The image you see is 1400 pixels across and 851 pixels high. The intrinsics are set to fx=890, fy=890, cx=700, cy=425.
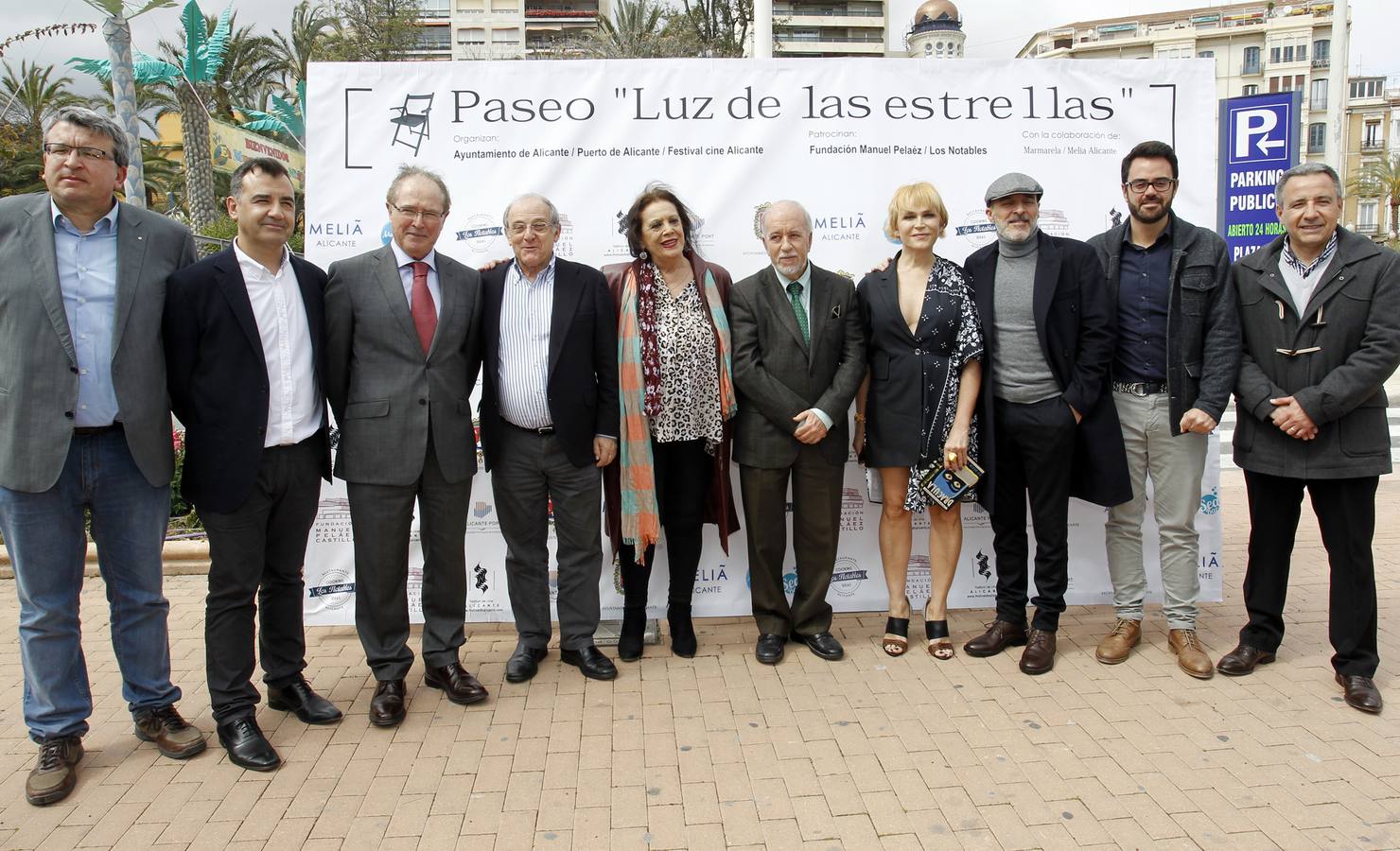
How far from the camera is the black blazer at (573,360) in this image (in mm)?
3686

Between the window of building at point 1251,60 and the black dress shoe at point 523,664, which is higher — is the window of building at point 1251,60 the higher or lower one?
the higher one

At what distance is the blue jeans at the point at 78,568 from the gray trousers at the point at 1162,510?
3976 millimetres

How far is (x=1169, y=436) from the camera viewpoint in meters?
3.87

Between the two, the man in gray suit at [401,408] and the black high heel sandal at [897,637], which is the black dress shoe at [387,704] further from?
the black high heel sandal at [897,637]

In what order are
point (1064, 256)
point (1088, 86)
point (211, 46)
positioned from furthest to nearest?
point (211, 46) → point (1088, 86) → point (1064, 256)

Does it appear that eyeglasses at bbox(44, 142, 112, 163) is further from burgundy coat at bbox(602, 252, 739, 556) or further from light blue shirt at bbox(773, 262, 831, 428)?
light blue shirt at bbox(773, 262, 831, 428)

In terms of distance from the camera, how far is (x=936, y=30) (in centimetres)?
7356

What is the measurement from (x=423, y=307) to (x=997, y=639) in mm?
2934

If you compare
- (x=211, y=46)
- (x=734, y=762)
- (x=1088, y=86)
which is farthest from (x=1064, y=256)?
(x=211, y=46)

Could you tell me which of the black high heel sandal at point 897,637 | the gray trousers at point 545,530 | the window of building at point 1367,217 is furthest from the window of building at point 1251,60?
the gray trousers at point 545,530

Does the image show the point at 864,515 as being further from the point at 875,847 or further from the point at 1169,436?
the point at 875,847

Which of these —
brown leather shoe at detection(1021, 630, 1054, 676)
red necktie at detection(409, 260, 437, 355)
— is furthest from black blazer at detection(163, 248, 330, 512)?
brown leather shoe at detection(1021, 630, 1054, 676)

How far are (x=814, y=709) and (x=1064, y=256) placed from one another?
2187 mm

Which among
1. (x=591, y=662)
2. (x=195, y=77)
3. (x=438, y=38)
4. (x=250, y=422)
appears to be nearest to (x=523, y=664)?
(x=591, y=662)
